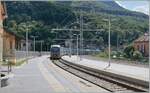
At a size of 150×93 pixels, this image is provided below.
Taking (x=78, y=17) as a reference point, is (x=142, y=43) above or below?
below

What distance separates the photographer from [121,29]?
79625 mm

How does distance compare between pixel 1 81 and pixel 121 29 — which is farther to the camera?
pixel 121 29

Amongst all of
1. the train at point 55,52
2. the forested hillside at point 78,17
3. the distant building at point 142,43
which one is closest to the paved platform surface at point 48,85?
the forested hillside at point 78,17

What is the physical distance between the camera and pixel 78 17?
255ft

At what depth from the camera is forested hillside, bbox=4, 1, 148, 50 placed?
61434mm

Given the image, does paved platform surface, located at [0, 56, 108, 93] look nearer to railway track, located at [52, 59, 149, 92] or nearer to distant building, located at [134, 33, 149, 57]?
railway track, located at [52, 59, 149, 92]

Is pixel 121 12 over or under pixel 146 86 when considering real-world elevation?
over

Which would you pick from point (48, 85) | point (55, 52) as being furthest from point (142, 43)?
point (48, 85)

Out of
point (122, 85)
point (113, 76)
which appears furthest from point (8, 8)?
point (122, 85)

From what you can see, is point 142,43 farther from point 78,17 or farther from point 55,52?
point 55,52

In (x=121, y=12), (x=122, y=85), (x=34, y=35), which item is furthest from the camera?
(x=34, y=35)

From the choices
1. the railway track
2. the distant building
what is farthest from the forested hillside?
the railway track

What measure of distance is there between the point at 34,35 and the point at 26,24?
1425 inches

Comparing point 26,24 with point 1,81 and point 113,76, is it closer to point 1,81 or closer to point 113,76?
point 113,76
